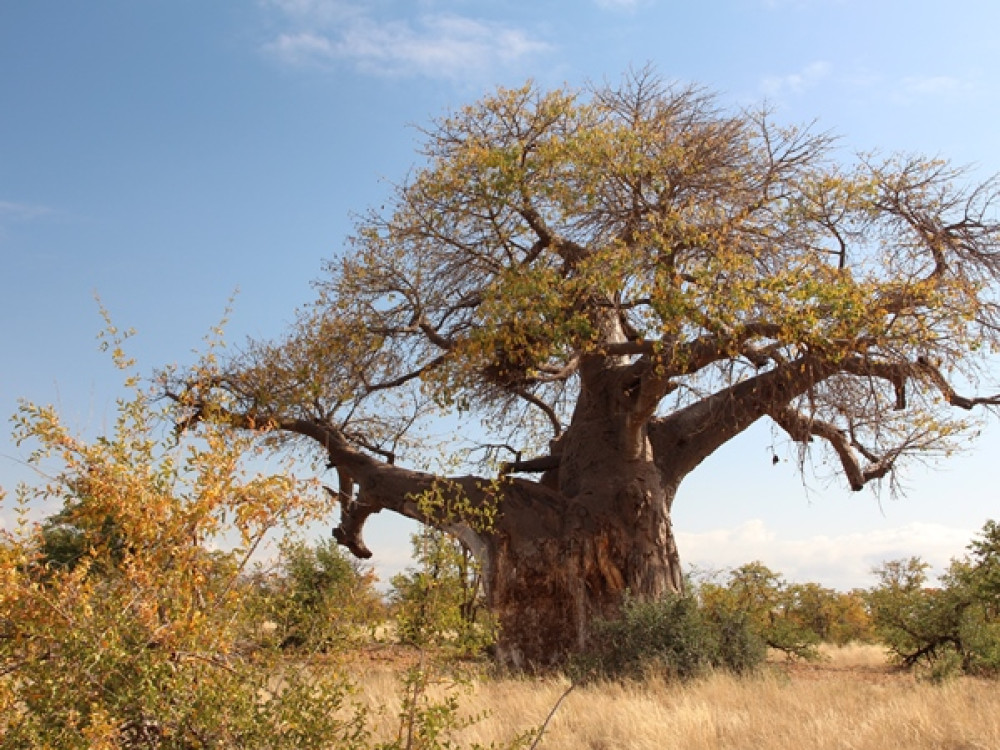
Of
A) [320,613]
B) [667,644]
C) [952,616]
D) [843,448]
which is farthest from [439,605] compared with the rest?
[952,616]

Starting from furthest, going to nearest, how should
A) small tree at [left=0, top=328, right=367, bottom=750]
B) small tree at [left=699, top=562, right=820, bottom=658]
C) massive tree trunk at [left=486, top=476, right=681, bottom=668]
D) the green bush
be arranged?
small tree at [left=699, top=562, right=820, bottom=658] < massive tree trunk at [left=486, top=476, right=681, bottom=668] < the green bush < small tree at [left=0, top=328, right=367, bottom=750]

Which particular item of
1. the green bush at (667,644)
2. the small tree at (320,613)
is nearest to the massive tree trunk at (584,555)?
the green bush at (667,644)

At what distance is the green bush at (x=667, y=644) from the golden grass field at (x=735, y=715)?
2.04 feet

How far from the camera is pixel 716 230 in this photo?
9.55 m

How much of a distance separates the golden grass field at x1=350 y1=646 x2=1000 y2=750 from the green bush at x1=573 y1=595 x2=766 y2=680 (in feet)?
2.04

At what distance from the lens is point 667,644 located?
9.54 metres

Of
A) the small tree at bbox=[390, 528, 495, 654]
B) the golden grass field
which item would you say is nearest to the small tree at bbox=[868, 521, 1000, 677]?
the golden grass field

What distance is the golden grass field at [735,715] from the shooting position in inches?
235

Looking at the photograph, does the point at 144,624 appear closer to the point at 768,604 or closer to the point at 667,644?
the point at 667,644

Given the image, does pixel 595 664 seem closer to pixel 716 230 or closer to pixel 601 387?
pixel 601 387

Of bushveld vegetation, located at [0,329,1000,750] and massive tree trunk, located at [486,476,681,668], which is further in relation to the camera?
massive tree trunk, located at [486,476,681,668]

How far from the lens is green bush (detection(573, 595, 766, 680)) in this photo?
9.30m

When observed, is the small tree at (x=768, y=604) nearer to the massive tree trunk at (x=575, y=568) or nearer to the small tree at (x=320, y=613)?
the massive tree trunk at (x=575, y=568)

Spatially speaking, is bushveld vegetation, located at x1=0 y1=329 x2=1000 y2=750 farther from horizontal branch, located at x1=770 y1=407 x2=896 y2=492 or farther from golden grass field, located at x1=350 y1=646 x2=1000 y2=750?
horizontal branch, located at x1=770 y1=407 x2=896 y2=492
